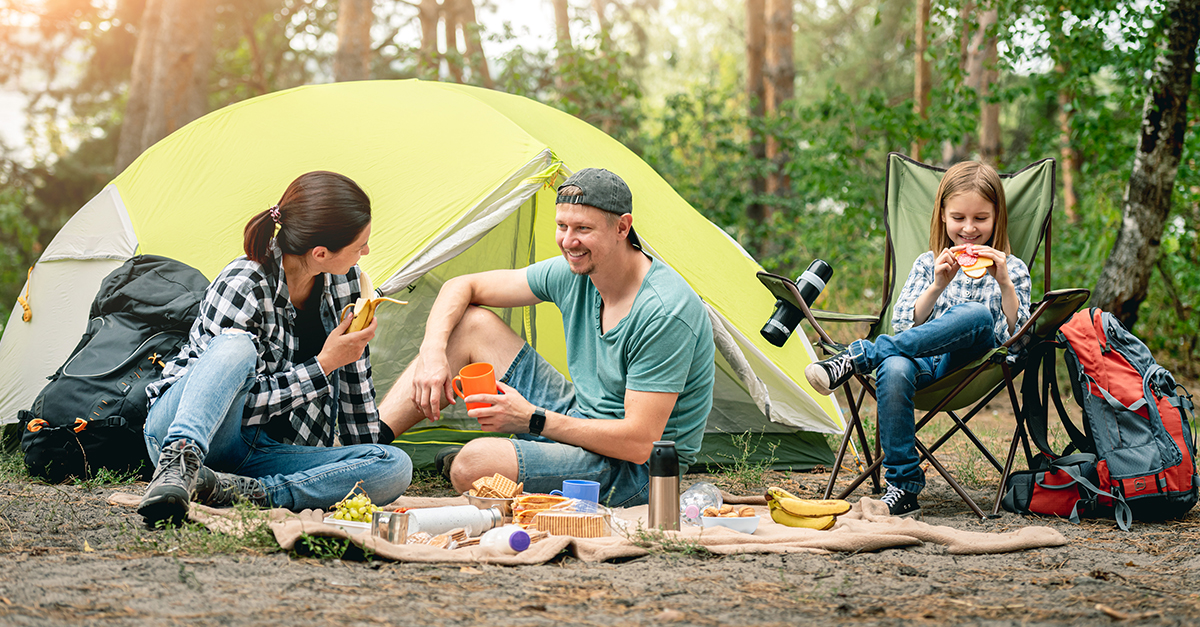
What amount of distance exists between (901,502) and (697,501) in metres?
0.66

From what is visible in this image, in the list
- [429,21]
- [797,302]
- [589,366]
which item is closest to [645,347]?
[589,366]

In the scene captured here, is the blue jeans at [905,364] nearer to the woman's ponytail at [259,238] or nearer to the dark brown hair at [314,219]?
the dark brown hair at [314,219]

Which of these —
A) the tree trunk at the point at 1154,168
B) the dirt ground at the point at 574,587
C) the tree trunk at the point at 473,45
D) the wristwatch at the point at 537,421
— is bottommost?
the dirt ground at the point at 574,587

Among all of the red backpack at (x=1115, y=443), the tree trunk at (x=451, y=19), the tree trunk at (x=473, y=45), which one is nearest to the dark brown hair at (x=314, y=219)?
the red backpack at (x=1115, y=443)

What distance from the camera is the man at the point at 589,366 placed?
2471 mm

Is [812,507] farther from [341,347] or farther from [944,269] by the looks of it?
[341,347]

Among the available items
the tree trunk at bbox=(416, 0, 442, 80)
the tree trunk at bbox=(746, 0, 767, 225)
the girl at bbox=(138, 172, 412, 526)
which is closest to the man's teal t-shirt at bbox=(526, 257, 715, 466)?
the girl at bbox=(138, 172, 412, 526)

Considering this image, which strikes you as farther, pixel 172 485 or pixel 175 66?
pixel 175 66

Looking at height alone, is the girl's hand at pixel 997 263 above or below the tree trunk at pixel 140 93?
below

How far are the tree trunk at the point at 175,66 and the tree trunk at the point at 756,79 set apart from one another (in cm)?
485

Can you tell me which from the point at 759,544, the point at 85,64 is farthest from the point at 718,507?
the point at 85,64

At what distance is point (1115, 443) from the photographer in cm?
265

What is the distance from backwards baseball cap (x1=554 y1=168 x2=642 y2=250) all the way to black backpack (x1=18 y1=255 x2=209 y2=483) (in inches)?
54.8

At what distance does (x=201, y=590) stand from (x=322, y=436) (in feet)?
3.17
